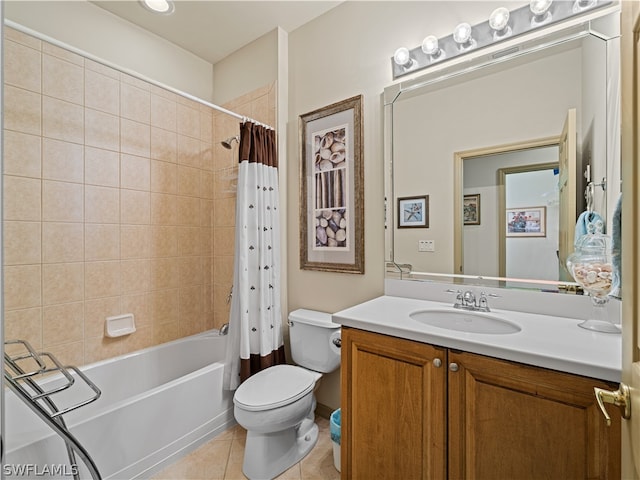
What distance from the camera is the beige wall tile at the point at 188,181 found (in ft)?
8.41

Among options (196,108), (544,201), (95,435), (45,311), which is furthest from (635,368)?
(196,108)

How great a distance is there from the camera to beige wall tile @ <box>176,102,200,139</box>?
2.56 metres

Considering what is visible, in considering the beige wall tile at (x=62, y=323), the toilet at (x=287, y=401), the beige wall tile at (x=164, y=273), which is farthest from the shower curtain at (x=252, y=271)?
the beige wall tile at (x=62, y=323)

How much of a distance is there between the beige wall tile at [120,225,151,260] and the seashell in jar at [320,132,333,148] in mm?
1378

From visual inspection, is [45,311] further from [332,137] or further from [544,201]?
[544,201]

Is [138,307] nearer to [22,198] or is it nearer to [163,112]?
[22,198]

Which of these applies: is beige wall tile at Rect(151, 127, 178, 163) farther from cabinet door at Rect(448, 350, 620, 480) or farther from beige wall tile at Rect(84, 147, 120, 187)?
cabinet door at Rect(448, 350, 620, 480)

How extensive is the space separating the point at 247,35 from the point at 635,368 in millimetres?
2710

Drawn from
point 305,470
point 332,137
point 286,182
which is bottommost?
point 305,470

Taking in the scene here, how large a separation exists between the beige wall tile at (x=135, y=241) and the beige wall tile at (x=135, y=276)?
47 mm

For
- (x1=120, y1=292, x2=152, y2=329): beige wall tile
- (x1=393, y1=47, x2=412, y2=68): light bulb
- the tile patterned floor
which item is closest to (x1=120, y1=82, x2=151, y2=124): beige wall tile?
(x1=120, y1=292, x2=152, y2=329): beige wall tile

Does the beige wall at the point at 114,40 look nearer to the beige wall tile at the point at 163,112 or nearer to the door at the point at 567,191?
the beige wall tile at the point at 163,112

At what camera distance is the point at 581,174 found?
4.46 feet

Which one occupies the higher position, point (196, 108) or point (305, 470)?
point (196, 108)
